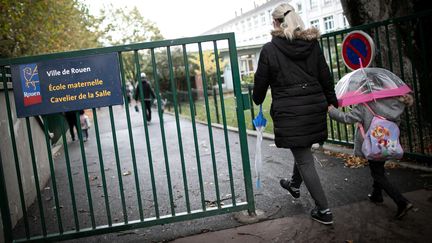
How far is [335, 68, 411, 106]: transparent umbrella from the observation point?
12.2ft

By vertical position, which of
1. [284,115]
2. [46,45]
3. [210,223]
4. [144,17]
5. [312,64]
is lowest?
[210,223]

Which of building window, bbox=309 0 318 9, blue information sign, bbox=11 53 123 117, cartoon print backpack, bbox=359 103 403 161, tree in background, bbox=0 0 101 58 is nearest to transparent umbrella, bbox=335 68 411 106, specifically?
cartoon print backpack, bbox=359 103 403 161

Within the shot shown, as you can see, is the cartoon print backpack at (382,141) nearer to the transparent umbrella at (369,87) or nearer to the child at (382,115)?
the child at (382,115)

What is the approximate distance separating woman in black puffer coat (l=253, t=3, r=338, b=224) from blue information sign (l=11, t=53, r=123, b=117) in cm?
137

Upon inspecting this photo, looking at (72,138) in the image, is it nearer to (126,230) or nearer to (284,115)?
(126,230)

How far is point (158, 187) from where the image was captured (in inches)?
227

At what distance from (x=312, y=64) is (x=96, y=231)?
99.6 inches

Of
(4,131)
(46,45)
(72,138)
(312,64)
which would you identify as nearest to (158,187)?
(4,131)

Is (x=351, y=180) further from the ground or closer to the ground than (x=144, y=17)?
closer to the ground

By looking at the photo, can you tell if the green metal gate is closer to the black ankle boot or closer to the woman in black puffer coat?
the woman in black puffer coat

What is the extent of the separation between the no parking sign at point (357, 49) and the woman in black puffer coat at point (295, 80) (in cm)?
151

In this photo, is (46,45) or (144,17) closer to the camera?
(46,45)

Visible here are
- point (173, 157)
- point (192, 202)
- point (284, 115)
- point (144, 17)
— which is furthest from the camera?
point (144, 17)

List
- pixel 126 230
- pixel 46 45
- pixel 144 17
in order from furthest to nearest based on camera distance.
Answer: pixel 144 17 < pixel 46 45 < pixel 126 230
